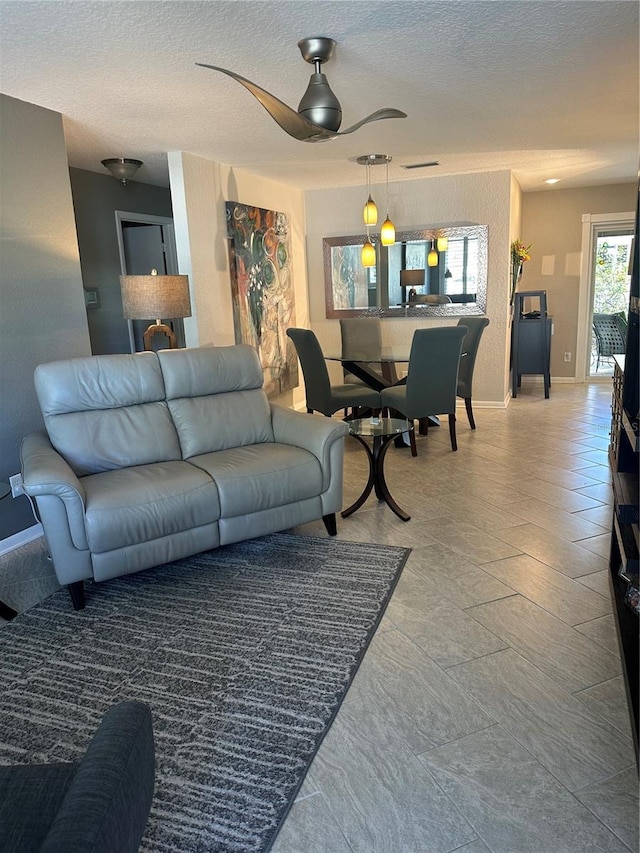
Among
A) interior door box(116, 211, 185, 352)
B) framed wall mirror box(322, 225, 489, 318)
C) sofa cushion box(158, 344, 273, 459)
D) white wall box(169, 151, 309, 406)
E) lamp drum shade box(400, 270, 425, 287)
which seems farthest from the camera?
lamp drum shade box(400, 270, 425, 287)

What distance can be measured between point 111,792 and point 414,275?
232 inches

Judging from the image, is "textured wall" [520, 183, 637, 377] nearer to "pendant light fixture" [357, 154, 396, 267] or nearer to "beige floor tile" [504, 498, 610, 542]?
"pendant light fixture" [357, 154, 396, 267]

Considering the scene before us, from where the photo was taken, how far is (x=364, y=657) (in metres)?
2.14

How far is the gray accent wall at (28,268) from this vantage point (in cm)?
316

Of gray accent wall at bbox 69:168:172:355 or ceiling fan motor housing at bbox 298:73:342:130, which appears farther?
gray accent wall at bbox 69:168:172:355

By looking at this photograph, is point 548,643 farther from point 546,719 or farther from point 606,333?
point 606,333

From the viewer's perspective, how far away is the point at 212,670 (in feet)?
6.87

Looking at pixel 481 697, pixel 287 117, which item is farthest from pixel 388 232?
pixel 481 697

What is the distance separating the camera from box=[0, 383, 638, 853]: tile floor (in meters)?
1.46

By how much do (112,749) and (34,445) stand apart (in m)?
2.27

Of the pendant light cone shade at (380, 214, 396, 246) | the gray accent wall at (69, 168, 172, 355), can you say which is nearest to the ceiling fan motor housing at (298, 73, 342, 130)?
the pendant light cone shade at (380, 214, 396, 246)

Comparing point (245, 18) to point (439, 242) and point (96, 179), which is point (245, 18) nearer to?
point (96, 179)

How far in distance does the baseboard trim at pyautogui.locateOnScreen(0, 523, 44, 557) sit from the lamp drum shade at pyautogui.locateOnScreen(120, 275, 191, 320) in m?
1.40

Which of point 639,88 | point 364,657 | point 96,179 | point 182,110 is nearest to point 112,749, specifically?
point 364,657
